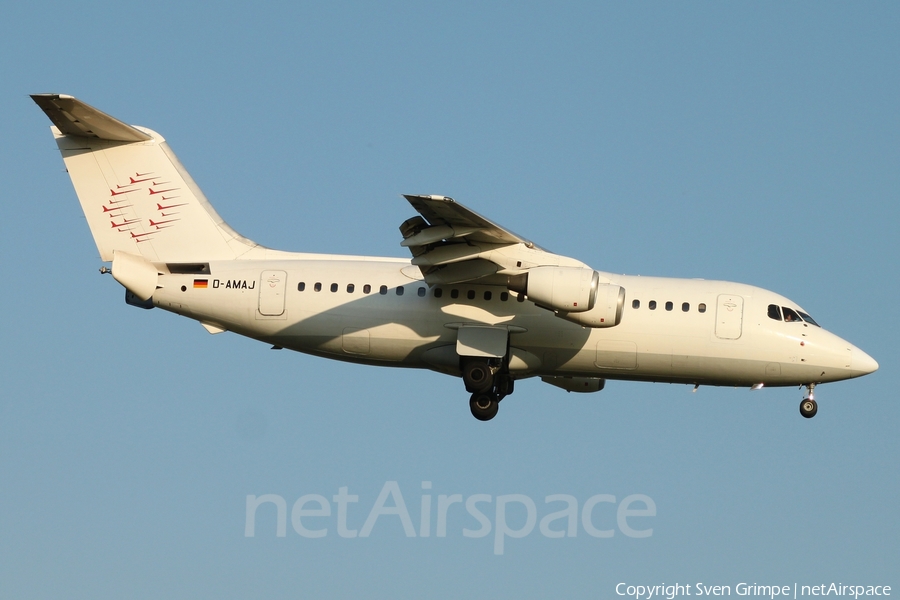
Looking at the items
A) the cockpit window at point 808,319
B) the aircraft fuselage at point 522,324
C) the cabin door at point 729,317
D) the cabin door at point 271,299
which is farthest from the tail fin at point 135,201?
the cockpit window at point 808,319

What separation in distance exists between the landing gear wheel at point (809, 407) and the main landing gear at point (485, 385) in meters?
4.76

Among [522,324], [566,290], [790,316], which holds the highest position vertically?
[566,290]

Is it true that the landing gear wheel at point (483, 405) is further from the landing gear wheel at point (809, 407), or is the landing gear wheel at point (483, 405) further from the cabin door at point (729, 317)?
the landing gear wheel at point (809, 407)

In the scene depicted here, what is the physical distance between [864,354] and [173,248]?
1137cm

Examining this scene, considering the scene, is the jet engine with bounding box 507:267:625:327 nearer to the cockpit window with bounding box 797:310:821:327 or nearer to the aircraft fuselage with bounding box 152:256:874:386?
the aircraft fuselage with bounding box 152:256:874:386

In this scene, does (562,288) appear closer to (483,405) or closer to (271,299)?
(483,405)

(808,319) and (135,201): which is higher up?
(135,201)

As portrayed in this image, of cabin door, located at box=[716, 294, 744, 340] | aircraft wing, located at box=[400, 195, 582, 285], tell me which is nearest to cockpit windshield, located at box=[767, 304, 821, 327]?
cabin door, located at box=[716, 294, 744, 340]

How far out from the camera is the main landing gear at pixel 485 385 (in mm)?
17906

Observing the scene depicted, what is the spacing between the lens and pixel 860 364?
17953 millimetres

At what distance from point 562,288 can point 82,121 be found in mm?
8419

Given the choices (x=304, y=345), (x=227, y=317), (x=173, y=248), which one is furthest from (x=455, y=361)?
(x=173, y=248)

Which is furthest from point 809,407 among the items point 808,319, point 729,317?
point 729,317

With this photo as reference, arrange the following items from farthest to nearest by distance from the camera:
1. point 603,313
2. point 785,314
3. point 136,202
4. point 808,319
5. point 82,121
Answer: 1. point 136,202
2. point 82,121
3. point 808,319
4. point 785,314
5. point 603,313
